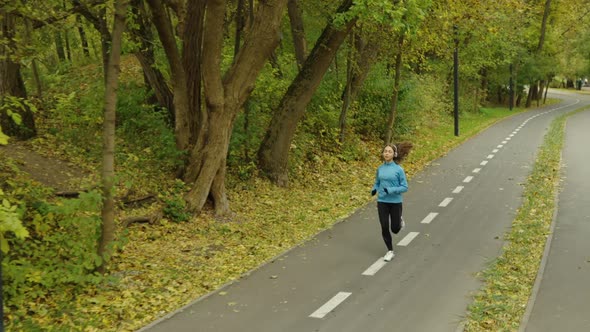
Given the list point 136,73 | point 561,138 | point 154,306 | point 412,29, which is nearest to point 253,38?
point 412,29

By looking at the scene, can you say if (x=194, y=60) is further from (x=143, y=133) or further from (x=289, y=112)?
(x=143, y=133)

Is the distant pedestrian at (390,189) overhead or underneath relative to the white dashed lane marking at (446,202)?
overhead

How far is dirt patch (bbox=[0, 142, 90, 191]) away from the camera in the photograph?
12562 mm

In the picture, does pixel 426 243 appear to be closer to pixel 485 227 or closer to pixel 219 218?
pixel 485 227

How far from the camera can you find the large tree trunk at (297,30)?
62.3ft

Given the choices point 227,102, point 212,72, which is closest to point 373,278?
point 227,102

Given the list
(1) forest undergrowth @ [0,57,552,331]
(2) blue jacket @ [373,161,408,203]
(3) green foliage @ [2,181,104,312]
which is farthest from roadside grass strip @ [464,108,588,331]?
(3) green foliage @ [2,181,104,312]

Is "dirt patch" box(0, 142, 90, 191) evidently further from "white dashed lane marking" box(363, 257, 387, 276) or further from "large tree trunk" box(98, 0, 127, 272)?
"white dashed lane marking" box(363, 257, 387, 276)

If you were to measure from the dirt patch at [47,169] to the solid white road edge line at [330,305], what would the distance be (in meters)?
6.82

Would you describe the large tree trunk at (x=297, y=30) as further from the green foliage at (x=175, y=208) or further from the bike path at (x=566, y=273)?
the bike path at (x=566, y=273)

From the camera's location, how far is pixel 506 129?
32.1 m

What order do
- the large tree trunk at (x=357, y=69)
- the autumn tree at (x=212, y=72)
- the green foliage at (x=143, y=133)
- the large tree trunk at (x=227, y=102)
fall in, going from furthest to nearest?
the large tree trunk at (x=357, y=69) → the green foliage at (x=143, y=133) → the large tree trunk at (x=227, y=102) → the autumn tree at (x=212, y=72)

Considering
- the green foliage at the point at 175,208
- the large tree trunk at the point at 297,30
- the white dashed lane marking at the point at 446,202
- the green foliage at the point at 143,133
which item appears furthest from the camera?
the large tree trunk at the point at 297,30

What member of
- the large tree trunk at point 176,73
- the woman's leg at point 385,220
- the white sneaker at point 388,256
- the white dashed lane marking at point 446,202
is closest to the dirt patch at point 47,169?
the large tree trunk at point 176,73
